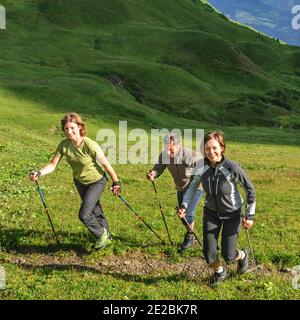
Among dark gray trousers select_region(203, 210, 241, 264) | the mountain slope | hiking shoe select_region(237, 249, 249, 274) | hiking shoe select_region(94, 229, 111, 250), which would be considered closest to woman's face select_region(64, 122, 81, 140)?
hiking shoe select_region(94, 229, 111, 250)

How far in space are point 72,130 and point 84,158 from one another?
1033mm

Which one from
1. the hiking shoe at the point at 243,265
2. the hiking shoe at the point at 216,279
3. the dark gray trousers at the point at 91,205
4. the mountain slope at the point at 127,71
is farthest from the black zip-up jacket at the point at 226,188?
the mountain slope at the point at 127,71

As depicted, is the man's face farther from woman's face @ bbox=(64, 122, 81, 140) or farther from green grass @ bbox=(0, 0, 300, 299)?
green grass @ bbox=(0, 0, 300, 299)

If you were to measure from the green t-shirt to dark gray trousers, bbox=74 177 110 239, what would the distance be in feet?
0.65

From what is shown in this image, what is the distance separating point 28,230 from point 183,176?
6238mm

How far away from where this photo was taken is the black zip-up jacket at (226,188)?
1197 centimetres

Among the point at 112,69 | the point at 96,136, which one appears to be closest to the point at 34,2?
the point at 112,69

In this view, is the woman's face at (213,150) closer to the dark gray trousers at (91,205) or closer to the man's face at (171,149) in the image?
the man's face at (171,149)

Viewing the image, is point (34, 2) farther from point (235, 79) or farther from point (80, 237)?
point (80, 237)

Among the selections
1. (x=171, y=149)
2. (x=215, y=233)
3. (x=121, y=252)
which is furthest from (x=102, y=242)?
(x=215, y=233)

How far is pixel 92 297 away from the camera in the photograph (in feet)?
38.7

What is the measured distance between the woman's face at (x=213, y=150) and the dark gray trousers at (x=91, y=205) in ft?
13.6

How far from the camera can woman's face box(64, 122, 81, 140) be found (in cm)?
1341

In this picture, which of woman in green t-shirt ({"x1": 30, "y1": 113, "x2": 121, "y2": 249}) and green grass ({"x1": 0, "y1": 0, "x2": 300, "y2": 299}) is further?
woman in green t-shirt ({"x1": 30, "y1": 113, "x2": 121, "y2": 249})
